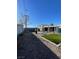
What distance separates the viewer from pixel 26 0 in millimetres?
2906

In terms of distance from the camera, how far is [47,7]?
3.30 meters
